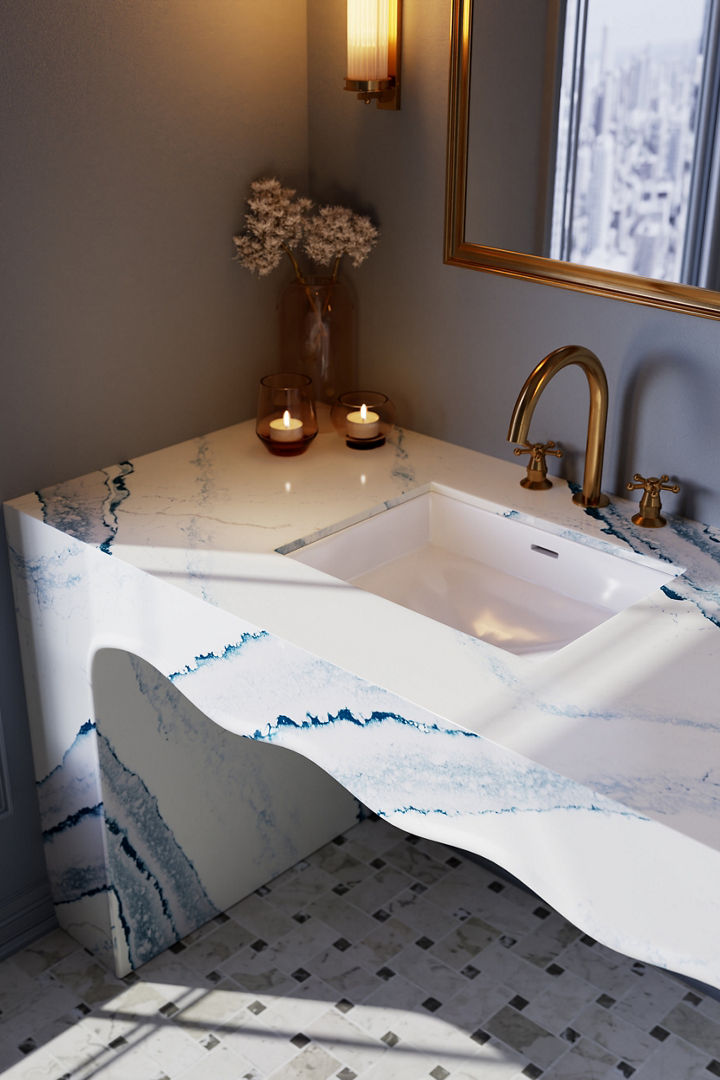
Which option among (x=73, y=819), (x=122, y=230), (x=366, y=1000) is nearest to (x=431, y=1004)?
(x=366, y=1000)

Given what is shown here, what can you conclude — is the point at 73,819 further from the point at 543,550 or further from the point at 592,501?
the point at 592,501

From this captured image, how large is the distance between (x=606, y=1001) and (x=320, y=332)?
139cm

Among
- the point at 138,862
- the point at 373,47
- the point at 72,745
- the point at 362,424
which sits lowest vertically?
the point at 138,862

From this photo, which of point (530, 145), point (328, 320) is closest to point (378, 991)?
point (328, 320)

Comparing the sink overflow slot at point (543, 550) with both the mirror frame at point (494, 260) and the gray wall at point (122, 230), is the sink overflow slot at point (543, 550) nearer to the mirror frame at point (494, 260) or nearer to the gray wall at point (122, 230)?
the mirror frame at point (494, 260)

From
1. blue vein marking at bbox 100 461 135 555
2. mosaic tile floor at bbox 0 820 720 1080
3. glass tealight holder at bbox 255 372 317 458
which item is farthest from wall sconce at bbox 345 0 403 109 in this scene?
mosaic tile floor at bbox 0 820 720 1080

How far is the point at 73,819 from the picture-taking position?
85.0 inches

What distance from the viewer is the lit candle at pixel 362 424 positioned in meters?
2.12

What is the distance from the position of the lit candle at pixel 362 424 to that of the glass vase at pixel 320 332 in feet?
0.38

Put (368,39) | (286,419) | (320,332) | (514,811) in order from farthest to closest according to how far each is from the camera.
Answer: (320,332) → (286,419) → (368,39) → (514,811)

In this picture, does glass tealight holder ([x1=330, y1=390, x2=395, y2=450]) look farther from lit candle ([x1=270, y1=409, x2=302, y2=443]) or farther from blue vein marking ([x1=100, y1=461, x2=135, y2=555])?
blue vein marking ([x1=100, y1=461, x2=135, y2=555])

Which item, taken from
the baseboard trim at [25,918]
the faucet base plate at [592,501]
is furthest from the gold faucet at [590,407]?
the baseboard trim at [25,918]

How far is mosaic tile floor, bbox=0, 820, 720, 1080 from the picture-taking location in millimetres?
2025

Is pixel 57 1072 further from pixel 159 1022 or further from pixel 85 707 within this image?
pixel 85 707
